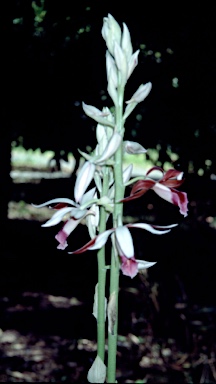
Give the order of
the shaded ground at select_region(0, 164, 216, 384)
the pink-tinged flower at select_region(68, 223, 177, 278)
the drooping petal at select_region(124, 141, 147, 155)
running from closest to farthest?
the pink-tinged flower at select_region(68, 223, 177, 278) < the drooping petal at select_region(124, 141, 147, 155) < the shaded ground at select_region(0, 164, 216, 384)

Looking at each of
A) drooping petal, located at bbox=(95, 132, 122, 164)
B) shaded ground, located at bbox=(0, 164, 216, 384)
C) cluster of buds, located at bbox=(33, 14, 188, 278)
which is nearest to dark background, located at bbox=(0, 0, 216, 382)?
shaded ground, located at bbox=(0, 164, 216, 384)

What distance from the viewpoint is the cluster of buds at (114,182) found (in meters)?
1.31

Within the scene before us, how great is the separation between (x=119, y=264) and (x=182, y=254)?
7117 millimetres

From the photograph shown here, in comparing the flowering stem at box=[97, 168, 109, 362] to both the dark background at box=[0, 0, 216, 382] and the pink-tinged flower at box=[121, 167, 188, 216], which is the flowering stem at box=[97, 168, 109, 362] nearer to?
the pink-tinged flower at box=[121, 167, 188, 216]

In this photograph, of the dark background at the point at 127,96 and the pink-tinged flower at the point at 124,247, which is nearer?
the pink-tinged flower at the point at 124,247

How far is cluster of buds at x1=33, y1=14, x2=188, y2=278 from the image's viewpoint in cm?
131

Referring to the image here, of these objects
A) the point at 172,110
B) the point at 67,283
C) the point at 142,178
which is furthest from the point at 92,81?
the point at 142,178

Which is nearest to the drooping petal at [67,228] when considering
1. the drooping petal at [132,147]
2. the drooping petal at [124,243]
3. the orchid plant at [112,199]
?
the orchid plant at [112,199]

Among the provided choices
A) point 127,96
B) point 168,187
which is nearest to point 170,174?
point 168,187

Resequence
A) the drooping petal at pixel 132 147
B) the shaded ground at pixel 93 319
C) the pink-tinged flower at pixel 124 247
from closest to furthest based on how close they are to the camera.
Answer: the pink-tinged flower at pixel 124 247 → the drooping petal at pixel 132 147 → the shaded ground at pixel 93 319

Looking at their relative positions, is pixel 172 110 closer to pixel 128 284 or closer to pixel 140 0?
pixel 140 0

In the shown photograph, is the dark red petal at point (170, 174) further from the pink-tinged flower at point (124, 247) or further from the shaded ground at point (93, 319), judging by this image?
the shaded ground at point (93, 319)

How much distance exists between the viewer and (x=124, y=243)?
50.9 inches

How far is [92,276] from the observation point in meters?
6.88
